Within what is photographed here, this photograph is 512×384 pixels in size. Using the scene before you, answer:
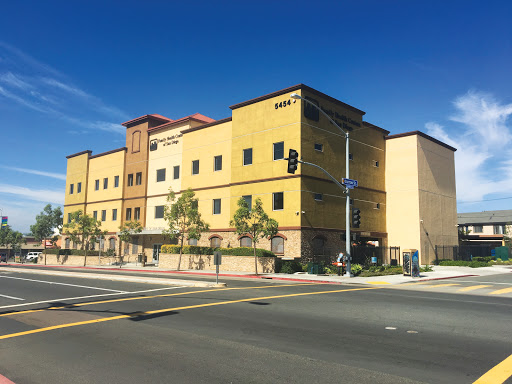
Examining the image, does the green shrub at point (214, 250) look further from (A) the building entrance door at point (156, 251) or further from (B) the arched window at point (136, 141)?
(B) the arched window at point (136, 141)

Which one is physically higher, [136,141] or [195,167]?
[136,141]

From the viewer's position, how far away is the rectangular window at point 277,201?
3513 cm

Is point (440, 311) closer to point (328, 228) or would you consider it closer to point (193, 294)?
point (193, 294)

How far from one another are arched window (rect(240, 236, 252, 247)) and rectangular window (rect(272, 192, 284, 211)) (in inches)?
164

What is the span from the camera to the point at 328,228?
3584 cm

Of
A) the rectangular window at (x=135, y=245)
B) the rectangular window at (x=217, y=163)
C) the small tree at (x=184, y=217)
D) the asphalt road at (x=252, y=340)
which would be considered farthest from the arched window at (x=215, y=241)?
the asphalt road at (x=252, y=340)

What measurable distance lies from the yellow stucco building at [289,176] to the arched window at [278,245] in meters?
0.09

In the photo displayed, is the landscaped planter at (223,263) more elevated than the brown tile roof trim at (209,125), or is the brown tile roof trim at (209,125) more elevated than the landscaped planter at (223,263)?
the brown tile roof trim at (209,125)

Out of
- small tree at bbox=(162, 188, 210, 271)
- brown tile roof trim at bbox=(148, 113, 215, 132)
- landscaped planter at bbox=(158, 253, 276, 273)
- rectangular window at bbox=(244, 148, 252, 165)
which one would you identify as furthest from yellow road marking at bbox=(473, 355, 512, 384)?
brown tile roof trim at bbox=(148, 113, 215, 132)

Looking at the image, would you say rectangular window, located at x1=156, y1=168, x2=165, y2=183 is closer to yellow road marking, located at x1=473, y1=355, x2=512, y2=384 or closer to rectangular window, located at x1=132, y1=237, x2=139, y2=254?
rectangular window, located at x1=132, y1=237, x2=139, y2=254

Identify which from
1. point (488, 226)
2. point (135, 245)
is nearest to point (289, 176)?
point (135, 245)

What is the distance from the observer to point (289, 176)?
1363 inches

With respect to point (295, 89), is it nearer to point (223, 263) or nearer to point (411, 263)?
point (223, 263)

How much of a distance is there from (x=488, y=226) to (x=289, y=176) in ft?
196
